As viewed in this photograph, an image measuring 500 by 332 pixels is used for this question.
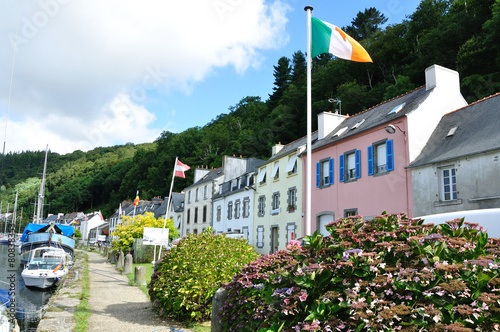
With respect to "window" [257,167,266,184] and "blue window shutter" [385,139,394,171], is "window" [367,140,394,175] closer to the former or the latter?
"blue window shutter" [385,139,394,171]

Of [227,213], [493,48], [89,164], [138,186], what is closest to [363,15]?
[493,48]

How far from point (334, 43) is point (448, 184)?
27.3 ft

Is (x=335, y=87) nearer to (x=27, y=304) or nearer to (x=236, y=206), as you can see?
(x=236, y=206)

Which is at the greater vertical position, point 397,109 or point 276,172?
point 397,109

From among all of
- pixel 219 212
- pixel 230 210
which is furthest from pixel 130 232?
pixel 219 212

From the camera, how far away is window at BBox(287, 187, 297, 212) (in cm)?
2369

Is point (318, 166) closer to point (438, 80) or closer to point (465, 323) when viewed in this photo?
point (438, 80)

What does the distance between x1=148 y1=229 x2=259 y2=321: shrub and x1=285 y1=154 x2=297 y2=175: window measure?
16.3 m

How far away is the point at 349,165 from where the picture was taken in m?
19.5

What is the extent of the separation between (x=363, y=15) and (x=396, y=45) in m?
15.2

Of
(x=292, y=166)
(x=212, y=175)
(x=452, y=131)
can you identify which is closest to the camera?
(x=452, y=131)

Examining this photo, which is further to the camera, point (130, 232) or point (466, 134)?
point (130, 232)

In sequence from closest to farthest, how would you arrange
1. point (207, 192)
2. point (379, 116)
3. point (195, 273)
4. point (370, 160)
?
point (195, 273)
point (370, 160)
point (379, 116)
point (207, 192)

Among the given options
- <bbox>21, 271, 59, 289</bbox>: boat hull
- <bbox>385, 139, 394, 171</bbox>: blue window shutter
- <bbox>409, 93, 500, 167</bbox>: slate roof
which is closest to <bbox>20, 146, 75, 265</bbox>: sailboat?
<bbox>21, 271, 59, 289</bbox>: boat hull
